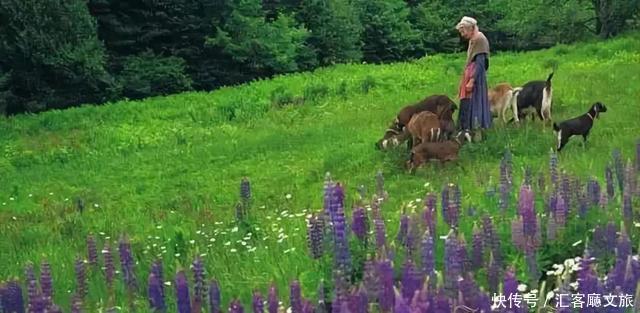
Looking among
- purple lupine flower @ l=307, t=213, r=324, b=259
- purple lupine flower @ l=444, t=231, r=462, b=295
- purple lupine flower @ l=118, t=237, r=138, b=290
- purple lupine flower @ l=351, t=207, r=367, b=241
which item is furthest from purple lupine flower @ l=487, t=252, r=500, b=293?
purple lupine flower @ l=118, t=237, r=138, b=290

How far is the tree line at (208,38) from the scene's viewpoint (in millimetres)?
23234

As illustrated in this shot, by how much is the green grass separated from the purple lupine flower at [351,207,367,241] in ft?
1.10

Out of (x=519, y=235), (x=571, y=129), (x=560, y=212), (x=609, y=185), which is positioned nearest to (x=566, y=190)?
(x=560, y=212)

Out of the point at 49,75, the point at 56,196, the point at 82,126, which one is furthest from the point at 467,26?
the point at 49,75

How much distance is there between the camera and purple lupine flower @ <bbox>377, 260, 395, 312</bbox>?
13.1 feet

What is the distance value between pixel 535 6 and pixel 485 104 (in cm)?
2097

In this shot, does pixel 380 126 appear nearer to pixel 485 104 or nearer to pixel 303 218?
pixel 485 104

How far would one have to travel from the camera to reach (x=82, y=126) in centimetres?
1914

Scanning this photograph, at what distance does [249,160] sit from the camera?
1344cm

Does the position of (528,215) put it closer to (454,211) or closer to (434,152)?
(454,211)

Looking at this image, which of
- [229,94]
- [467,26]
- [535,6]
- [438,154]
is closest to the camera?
[438,154]

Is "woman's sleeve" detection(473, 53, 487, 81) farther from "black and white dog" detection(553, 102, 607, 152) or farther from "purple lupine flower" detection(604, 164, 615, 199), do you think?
"purple lupine flower" detection(604, 164, 615, 199)

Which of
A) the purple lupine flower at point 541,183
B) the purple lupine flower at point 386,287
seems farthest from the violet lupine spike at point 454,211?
the purple lupine flower at point 386,287

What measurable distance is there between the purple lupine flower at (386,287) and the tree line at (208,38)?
67.2 ft
